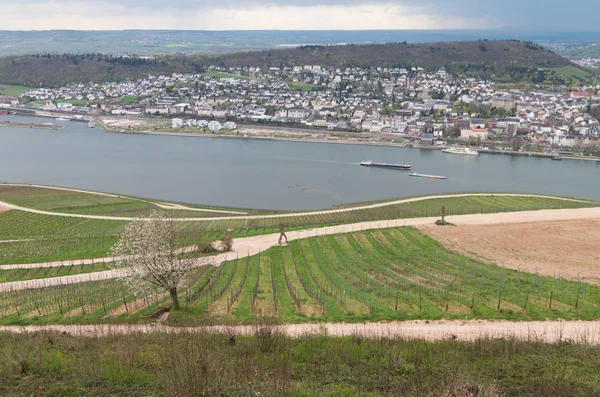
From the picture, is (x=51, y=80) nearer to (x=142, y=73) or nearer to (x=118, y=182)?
(x=142, y=73)

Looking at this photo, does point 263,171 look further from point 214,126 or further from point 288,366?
point 288,366

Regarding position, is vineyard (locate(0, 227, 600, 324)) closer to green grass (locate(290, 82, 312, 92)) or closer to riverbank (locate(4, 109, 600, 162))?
riverbank (locate(4, 109, 600, 162))

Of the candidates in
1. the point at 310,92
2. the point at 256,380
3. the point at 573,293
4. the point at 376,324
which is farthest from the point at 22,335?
the point at 310,92

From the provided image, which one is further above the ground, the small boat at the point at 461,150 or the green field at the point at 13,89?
the green field at the point at 13,89

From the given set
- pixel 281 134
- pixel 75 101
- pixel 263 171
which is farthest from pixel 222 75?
pixel 263 171

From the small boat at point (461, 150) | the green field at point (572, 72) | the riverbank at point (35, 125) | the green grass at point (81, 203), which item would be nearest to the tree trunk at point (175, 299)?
the green grass at point (81, 203)

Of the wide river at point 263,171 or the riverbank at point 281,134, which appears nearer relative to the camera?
the wide river at point 263,171

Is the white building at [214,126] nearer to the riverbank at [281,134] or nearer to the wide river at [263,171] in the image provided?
the riverbank at [281,134]
